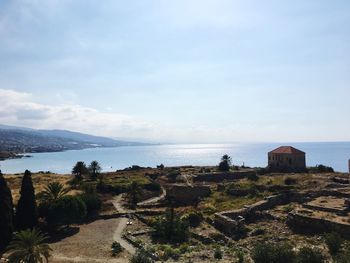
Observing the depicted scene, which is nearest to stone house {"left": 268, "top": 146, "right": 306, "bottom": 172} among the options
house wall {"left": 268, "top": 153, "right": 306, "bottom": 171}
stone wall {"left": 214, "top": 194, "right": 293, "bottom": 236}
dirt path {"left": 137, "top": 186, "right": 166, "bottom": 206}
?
house wall {"left": 268, "top": 153, "right": 306, "bottom": 171}

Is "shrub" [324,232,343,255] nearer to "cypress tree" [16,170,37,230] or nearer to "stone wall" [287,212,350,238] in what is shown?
"stone wall" [287,212,350,238]

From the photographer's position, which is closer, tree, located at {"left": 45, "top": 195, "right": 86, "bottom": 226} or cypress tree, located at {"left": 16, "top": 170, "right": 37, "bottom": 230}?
cypress tree, located at {"left": 16, "top": 170, "right": 37, "bottom": 230}

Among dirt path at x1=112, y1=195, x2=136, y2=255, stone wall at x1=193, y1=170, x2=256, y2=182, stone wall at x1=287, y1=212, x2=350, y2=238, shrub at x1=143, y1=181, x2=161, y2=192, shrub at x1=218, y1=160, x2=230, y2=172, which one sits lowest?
dirt path at x1=112, y1=195, x2=136, y2=255

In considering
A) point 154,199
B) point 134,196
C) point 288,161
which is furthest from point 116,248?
point 288,161

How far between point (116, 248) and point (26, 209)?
10202mm

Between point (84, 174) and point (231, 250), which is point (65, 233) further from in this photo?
point (84, 174)

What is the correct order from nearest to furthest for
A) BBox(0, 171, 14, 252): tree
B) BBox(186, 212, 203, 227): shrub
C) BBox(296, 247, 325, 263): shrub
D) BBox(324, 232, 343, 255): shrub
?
BBox(296, 247, 325, 263): shrub < BBox(324, 232, 343, 255): shrub < BBox(0, 171, 14, 252): tree < BBox(186, 212, 203, 227): shrub

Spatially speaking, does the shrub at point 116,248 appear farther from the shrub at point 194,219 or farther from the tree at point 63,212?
the shrub at point 194,219

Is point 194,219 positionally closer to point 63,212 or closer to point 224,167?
point 63,212

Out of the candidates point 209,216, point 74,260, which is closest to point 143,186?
point 209,216

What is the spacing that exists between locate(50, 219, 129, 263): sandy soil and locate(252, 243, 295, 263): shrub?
10427mm

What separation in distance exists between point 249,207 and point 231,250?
38.9 feet

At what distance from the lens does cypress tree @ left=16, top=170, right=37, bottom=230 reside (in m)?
34.8

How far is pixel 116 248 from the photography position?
3144cm
